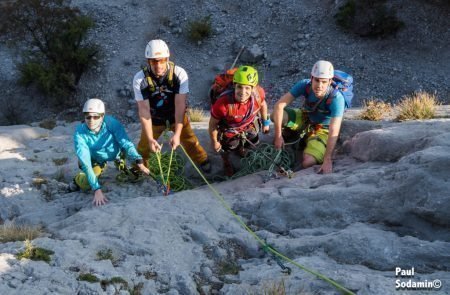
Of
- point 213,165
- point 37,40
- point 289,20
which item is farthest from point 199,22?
point 213,165

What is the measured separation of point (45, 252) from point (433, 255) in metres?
3.50

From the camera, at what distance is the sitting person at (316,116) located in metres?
5.81

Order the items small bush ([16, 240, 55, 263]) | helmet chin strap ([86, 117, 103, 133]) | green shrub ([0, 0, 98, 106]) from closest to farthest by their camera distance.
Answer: small bush ([16, 240, 55, 263]), helmet chin strap ([86, 117, 103, 133]), green shrub ([0, 0, 98, 106])

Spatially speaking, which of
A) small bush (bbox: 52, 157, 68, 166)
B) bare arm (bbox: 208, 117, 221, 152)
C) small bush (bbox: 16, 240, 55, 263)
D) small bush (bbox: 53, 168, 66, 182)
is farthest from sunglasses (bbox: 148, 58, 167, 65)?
small bush (bbox: 52, 157, 68, 166)

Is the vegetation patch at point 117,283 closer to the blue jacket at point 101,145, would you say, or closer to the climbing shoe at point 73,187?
the blue jacket at point 101,145

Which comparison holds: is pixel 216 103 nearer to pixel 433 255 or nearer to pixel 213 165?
pixel 213 165

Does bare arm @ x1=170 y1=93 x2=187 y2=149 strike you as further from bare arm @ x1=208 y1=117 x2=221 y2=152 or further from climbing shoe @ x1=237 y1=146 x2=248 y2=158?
climbing shoe @ x1=237 y1=146 x2=248 y2=158

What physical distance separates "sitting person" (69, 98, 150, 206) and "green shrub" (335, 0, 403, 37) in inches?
409

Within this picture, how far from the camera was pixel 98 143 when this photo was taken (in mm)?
6168

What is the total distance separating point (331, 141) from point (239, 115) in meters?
1.34

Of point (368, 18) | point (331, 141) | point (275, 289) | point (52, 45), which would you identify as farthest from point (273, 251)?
point (52, 45)

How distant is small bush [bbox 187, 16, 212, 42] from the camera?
1538cm

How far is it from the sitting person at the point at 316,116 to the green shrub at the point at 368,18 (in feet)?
27.8

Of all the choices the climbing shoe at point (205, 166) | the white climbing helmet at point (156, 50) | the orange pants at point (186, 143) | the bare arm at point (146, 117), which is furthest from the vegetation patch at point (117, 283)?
the climbing shoe at point (205, 166)
